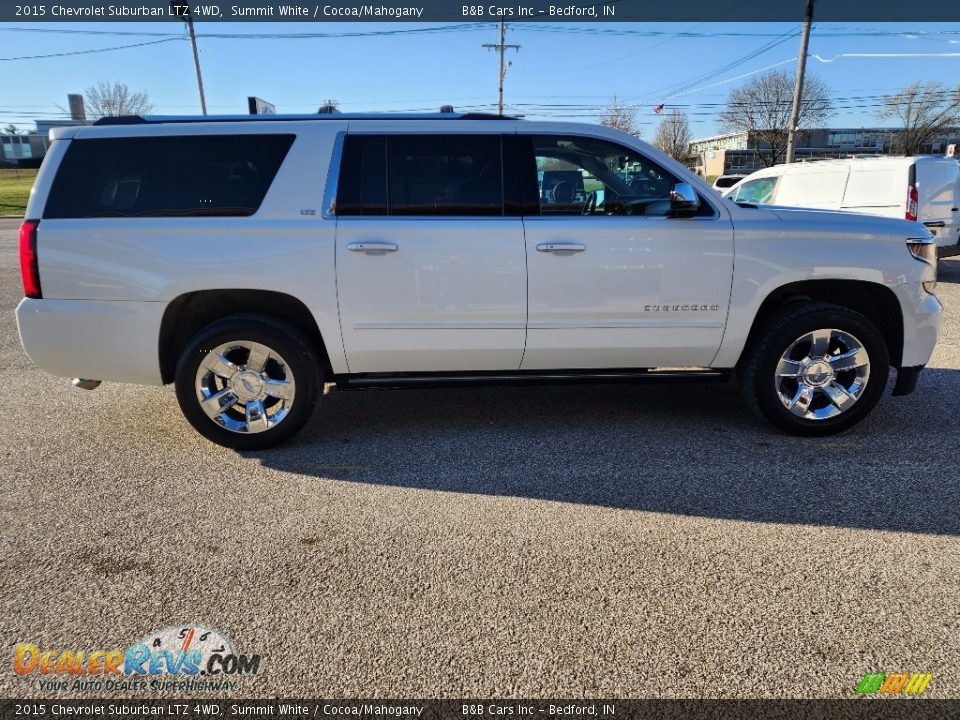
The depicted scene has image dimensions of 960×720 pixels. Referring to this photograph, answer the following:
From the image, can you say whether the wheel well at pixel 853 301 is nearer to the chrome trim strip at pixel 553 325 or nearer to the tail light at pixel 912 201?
the chrome trim strip at pixel 553 325

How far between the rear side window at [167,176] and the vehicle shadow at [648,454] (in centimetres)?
156

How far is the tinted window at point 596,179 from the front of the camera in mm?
3914

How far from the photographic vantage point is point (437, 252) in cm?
376

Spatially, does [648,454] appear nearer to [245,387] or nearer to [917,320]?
[917,320]

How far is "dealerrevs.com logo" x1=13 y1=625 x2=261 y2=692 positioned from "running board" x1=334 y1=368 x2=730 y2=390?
1889 mm

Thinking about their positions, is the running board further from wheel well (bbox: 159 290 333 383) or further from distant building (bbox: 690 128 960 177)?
distant building (bbox: 690 128 960 177)

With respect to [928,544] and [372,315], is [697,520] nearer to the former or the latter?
[928,544]

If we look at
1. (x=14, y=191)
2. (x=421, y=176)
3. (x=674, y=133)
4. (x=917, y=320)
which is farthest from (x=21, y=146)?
(x=917, y=320)

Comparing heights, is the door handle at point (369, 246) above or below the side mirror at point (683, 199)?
below

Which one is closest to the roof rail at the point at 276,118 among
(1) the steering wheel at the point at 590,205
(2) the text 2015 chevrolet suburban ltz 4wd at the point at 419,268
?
(2) the text 2015 chevrolet suburban ltz 4wd at the point at 419,268

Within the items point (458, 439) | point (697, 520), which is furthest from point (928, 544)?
point (458, 439)

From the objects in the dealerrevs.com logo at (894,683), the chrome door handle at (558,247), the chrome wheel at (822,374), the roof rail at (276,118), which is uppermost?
the roof rail at (276,118)

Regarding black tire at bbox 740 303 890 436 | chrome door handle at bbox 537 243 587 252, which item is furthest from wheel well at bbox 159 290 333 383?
black tire at bbox 740 303 890 436

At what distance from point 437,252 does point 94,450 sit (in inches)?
97.9
